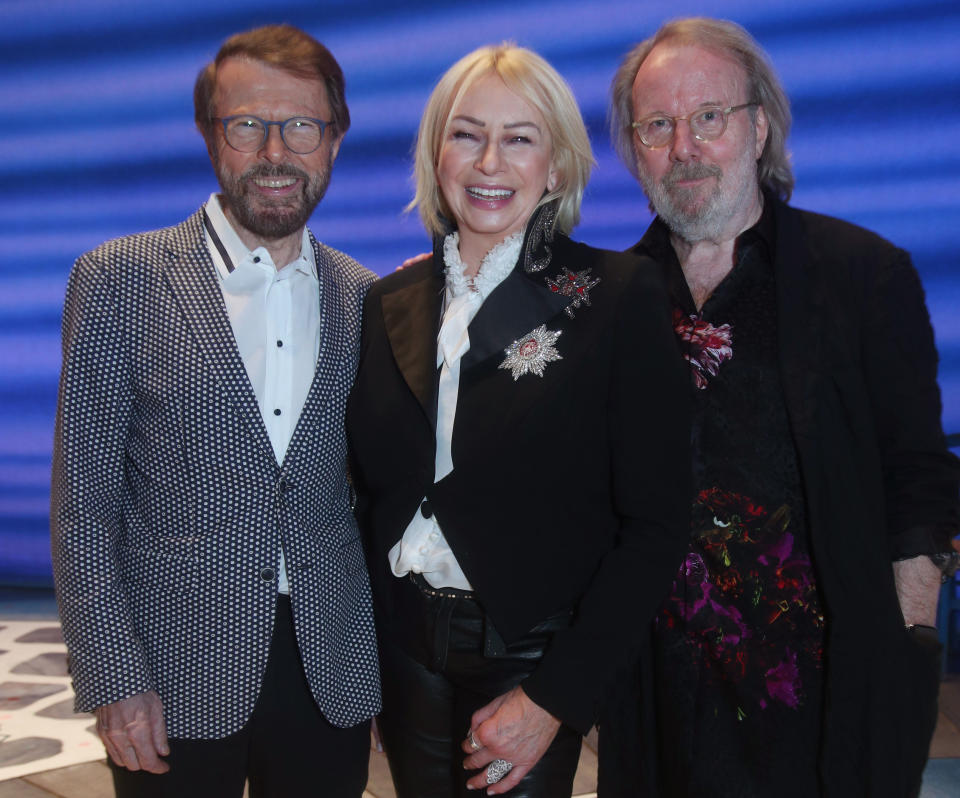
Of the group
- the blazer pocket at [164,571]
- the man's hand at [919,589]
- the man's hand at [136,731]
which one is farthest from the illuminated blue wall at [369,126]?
the man's hand at [136,731]

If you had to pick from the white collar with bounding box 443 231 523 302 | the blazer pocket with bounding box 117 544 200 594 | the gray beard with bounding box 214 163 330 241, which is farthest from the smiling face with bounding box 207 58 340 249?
the blazer pocket with bounding box 117 544 200 594

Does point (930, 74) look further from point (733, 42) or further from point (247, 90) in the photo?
point (247, 90)

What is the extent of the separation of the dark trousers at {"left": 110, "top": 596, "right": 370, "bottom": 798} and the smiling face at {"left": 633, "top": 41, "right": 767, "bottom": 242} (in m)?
0.99

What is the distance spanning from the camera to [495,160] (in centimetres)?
158

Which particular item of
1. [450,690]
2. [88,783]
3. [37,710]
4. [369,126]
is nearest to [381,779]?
[88,783]

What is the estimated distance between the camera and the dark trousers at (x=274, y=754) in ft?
5.17

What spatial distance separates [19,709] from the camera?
348 centimetres

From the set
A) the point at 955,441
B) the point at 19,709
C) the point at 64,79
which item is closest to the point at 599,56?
the point at 955,441

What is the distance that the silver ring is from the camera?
146 centimetres

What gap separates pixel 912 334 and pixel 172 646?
1.30 meters

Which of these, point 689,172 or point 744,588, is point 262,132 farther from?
point 744,588

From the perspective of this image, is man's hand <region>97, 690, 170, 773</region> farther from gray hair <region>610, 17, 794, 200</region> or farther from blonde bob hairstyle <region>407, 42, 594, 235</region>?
gray hair <region>610, 17, 794, 200</region>

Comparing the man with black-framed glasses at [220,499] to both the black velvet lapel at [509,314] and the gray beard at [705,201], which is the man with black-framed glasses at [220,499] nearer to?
the black velvet lapel at [509,314]

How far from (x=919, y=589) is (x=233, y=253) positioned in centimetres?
128
